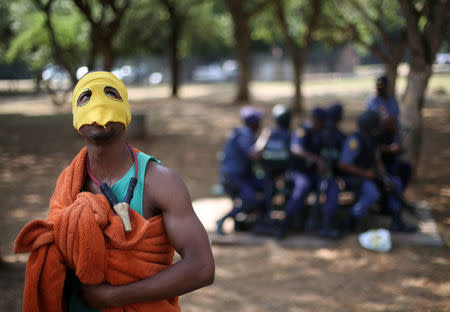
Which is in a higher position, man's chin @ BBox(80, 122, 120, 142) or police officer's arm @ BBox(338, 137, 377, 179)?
man's chin @ BBox(80, 122, 120, 142)

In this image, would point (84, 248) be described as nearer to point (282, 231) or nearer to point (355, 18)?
point (282, 231)

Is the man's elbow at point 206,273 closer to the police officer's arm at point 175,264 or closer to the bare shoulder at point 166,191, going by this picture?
the police officer's arm at point 175,264

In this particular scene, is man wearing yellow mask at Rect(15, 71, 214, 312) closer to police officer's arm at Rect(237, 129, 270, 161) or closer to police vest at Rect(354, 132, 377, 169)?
police officer's arm at Rect(237, 129, 270, 161)

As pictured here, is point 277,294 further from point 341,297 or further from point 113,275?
point 113,275

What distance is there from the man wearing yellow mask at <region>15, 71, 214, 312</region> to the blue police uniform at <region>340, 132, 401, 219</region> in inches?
155

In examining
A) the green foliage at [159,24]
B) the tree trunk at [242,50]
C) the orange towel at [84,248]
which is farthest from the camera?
the green foliage at [159,24]

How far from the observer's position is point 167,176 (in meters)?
1.76

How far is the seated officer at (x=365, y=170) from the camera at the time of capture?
17.5ft

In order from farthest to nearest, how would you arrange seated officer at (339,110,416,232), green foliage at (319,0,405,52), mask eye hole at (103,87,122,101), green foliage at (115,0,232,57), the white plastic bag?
green foliage at (115,0,232,57)
green foliage at (319,0,405,52)
seated officer at (339,110,416,232)
the white plastic bag
mask eye hole at (103,87,122,101)

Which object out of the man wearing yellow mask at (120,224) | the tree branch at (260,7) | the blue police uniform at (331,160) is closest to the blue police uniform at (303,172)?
the blue police uniform at (331,160)

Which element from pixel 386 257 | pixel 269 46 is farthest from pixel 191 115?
pixel 269 46

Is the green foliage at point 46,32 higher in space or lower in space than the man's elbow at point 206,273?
higher

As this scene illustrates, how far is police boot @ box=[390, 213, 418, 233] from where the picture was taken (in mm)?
5441

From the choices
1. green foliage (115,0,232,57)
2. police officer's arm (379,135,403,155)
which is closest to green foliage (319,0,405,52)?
green foliage (115,0,232,57)
